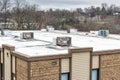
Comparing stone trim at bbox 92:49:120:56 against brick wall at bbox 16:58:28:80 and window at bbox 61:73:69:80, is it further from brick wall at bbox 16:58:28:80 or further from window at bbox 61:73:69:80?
→ brick wall at bbox 16:58:28:80

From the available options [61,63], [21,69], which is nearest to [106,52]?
[61,63]

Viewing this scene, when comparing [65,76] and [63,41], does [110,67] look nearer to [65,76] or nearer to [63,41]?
[65,76]

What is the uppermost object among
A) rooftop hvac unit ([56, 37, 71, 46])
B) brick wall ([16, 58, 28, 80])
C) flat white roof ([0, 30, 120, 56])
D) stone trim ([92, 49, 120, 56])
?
rooftop hvac unit ([56, 37, 71, 46])

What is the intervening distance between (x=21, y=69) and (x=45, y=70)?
150 centimetres

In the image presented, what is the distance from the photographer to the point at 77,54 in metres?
17.2

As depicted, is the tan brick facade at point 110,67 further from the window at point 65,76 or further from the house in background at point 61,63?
the window at point 65,76

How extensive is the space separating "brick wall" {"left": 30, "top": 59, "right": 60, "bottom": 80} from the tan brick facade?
3.69 meters

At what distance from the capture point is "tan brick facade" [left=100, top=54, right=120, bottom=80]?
60.3 ft

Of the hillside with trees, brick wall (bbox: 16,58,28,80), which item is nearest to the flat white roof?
brick wall (bbox: 16,58,28,80)

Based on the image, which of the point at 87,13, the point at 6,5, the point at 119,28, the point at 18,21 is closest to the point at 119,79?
the point at 18,21

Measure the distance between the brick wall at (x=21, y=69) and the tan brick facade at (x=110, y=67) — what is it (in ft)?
17.9

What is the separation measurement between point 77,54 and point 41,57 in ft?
8.81

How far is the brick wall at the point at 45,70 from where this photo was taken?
15.5 m

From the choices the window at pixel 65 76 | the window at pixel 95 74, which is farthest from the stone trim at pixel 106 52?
the window at pixel 65 76
